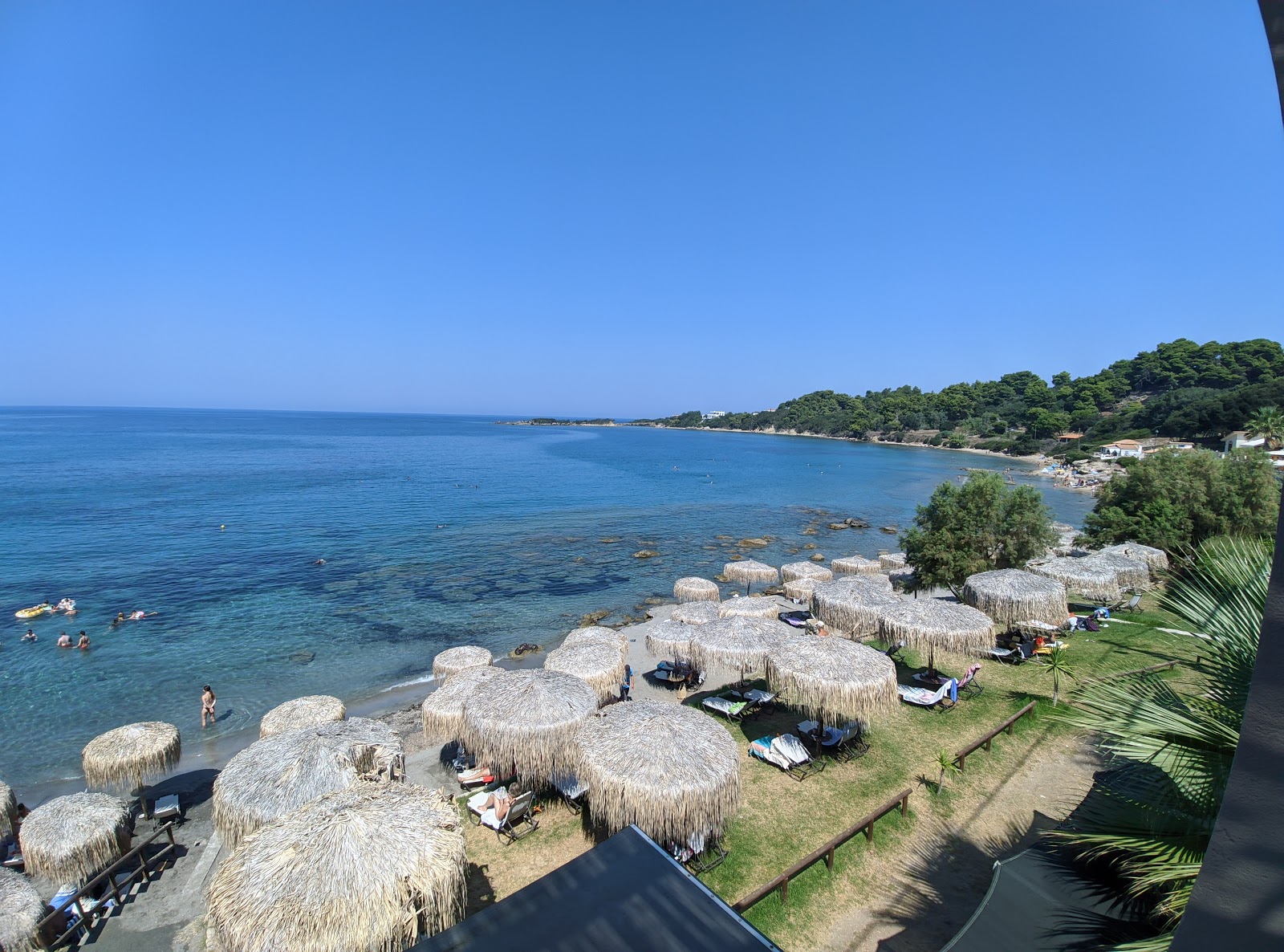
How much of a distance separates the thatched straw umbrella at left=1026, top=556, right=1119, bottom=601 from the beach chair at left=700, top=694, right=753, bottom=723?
961cm

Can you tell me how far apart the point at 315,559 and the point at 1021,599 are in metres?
31.5

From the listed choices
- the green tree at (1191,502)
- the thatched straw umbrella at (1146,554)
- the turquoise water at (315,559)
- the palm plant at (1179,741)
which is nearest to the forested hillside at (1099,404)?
the turquoise water at (315,559)

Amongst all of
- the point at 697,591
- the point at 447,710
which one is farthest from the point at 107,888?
the point at 697,591

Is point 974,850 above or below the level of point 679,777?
below

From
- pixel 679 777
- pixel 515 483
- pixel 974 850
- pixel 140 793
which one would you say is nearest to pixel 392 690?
pixel 140 793

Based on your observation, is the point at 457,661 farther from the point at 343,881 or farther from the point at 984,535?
the point at 984,535

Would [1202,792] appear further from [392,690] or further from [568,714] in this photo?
[392,690]

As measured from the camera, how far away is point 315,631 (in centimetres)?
2070

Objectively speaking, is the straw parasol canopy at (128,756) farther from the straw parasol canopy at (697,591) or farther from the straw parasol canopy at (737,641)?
the straw parasol canopy at (697,591)

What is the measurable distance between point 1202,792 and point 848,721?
788 centimetres

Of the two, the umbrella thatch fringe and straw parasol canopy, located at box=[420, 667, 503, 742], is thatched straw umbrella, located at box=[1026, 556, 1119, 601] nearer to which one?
straw parasol canopy, located at box=[420, 667, 503, 742]

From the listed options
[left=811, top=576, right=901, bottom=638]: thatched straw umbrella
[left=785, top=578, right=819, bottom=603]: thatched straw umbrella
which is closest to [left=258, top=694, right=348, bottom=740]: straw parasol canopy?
[left=811, top=576, right=901, bottom=638]: thatched straw umbrella

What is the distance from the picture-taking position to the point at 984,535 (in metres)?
18.5

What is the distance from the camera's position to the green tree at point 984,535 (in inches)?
718
